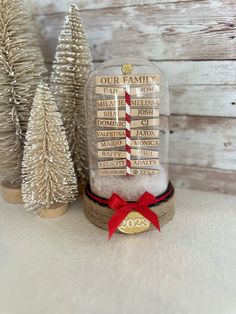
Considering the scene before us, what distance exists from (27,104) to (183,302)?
57cm

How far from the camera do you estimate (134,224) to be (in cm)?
71

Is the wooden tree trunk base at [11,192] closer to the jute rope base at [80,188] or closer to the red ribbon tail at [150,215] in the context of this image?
the jute rope base at [80,188]

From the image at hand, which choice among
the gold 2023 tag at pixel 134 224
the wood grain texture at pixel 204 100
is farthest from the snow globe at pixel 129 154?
the wood grain texture at pixel 204 100

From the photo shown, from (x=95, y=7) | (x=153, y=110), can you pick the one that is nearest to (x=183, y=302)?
(x=153, y=110)

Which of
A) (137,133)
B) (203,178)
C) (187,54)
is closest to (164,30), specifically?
(187,54)

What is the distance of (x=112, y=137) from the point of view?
75cm

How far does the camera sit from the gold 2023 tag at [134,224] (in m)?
0.70

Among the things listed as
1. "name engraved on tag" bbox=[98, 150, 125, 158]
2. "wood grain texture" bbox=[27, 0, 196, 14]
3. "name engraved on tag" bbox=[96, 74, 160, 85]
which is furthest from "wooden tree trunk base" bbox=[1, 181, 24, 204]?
"wood grain texture" bbox=[27, 0, 196, 14]

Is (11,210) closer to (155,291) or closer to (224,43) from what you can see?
(155,291)

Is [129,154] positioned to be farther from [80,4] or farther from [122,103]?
[80,4]

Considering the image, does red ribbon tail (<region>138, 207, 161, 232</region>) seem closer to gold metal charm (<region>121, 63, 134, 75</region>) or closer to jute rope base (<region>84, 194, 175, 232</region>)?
jute rope base (<region>84, 194, 175, 232</region>)

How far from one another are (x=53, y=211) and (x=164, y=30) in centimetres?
54

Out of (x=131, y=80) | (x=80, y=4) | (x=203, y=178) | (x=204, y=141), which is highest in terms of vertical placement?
(x=80, y=4)

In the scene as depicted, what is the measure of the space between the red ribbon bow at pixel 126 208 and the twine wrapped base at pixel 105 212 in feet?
0.10
